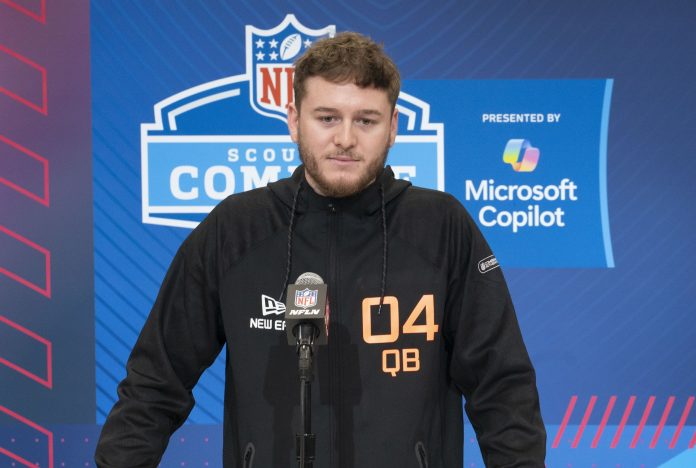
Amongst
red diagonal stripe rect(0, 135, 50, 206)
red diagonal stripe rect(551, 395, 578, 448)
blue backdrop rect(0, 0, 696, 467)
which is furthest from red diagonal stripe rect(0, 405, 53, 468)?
red diagonal stripe rect(551, 395, 578, 448)

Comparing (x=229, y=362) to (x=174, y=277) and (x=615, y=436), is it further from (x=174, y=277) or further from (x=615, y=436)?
(x=615, y=436)

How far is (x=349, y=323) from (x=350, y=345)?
40 millimetres

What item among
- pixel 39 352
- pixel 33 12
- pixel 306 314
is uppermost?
pixel 33 12

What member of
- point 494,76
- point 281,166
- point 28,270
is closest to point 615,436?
point 494,76

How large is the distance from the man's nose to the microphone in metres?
0.31

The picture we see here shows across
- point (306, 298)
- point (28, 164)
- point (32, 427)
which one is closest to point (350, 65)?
point (306, 298)

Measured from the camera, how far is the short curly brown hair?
4.85 ft

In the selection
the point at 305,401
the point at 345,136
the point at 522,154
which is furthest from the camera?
the point at 522,154

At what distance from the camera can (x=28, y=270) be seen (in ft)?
9.95

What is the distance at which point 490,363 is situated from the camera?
1463mm

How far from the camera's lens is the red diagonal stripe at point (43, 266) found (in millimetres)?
3027

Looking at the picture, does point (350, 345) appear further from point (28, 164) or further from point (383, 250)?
point (28, 164)

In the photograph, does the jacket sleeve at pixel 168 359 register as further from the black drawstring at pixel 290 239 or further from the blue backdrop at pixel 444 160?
the blue backdrop at pixel 444 160

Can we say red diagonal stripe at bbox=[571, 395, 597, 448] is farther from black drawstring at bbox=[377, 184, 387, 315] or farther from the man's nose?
the man's nose
